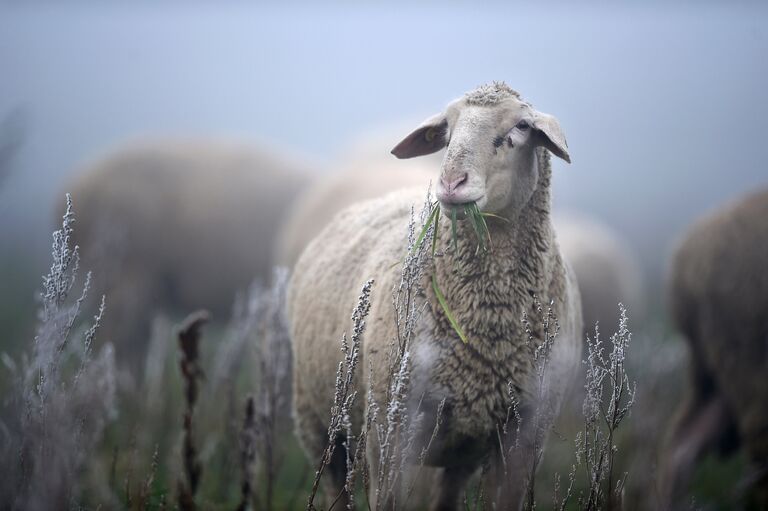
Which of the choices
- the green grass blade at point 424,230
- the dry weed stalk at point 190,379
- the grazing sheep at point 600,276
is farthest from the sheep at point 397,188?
the green grass blade at point 424,230

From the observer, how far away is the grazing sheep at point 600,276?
6714mm

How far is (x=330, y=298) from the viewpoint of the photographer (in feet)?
11.4

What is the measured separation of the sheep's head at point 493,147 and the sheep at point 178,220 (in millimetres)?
4907

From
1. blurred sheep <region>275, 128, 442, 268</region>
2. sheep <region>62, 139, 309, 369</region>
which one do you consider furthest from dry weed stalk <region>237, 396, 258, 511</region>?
sheep <region>62, 139, 309, 369</region>

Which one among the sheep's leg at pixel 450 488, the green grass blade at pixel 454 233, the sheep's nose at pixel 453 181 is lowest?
the sheep's leg at pixel 450 488

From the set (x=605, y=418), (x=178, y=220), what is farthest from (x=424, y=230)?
(x=178, y=220)

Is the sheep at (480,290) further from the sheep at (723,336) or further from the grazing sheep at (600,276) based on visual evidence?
the grazing sheep at (600,276)

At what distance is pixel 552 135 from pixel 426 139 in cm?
64

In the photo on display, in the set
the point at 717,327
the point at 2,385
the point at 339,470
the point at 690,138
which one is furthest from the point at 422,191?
the point at 690,138

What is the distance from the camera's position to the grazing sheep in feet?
22.0

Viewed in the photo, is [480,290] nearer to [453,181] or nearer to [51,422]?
[453,181]

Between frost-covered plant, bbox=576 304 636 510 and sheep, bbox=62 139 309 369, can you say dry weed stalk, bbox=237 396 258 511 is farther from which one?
sheep, bbox=62 139 309 369

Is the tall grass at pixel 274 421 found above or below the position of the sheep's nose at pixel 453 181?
below

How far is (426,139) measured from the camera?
3229 mm
